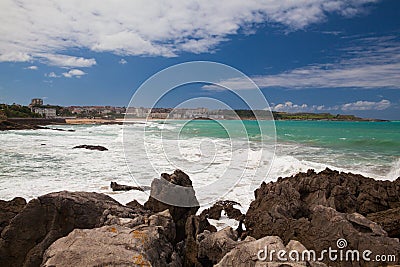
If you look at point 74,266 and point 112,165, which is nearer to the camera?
point 74,266

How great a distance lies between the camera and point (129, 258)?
3.02 meters

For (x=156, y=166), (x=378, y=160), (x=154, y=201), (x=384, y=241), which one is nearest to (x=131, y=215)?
(x=154, y=201)

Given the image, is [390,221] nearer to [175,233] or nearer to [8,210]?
[175,233]

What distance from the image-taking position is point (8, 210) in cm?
565

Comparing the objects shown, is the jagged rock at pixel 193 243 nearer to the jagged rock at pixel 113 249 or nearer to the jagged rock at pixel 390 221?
the jagged rock at pixel 113 249

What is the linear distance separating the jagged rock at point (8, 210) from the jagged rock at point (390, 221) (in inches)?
272

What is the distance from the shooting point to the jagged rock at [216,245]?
4.19m

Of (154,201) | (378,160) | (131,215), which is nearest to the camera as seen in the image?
(131,215)

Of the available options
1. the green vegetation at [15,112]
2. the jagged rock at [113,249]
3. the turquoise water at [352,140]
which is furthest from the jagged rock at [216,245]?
the green vegetation at [15,112]

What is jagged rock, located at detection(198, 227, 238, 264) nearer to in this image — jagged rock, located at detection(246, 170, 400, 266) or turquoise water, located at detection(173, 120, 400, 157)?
jagged rock, located at detection(246, 170, 400, 266)

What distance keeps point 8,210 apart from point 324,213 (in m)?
5.64

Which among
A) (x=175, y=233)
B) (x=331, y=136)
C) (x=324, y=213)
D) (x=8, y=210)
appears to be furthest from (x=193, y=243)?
(x=331, y=136)

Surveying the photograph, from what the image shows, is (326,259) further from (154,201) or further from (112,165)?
(112,165)

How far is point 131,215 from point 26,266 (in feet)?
4.93
